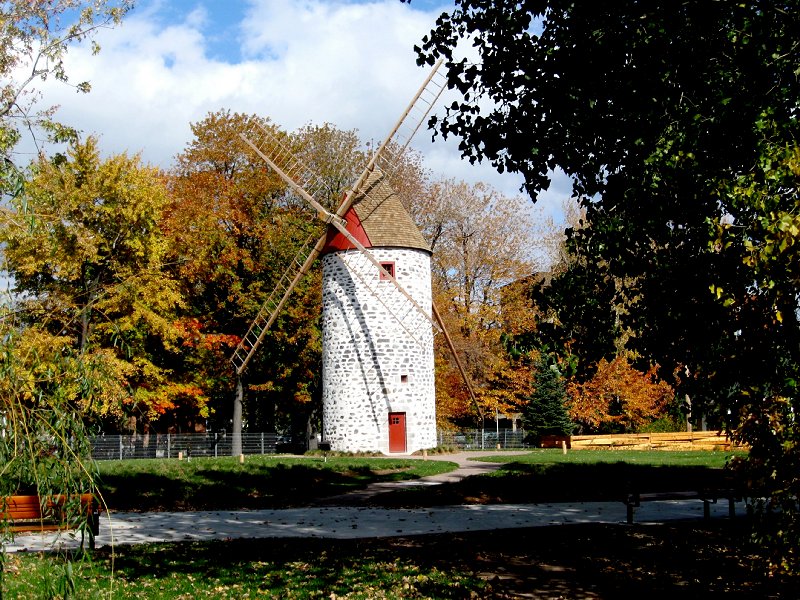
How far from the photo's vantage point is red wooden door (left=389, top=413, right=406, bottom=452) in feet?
110

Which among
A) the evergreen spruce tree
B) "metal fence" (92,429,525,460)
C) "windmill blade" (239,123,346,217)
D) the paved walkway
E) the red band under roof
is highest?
"windmill blade" (239,123,346,217)

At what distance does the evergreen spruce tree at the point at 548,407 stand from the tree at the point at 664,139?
102 feet

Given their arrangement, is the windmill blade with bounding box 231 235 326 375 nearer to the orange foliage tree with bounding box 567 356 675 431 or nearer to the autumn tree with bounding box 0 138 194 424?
the autumn tree with bounding box 0 138 194 424

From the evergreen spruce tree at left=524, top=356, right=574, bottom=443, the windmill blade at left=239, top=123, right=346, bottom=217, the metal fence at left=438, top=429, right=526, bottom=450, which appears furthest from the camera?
the metal fence at left=438, top=429, right=526, bottom=450

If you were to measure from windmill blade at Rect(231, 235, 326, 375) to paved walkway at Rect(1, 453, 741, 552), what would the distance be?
17.3 meters

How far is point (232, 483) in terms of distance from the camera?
72.1ft

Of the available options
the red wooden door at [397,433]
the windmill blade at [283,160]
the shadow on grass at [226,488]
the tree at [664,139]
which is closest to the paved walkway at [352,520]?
the shadow on grass at [226,488]

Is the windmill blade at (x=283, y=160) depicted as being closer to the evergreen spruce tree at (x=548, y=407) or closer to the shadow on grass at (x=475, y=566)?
the evergreen spruce tree at (x=548, y=407)

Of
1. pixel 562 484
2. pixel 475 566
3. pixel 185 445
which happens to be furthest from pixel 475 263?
pixel 475 566

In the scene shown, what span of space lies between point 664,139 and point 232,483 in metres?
16.0

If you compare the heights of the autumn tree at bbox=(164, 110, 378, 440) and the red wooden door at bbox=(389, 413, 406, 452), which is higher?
the autumn tree at bbox=(164, 110, 378, 440)

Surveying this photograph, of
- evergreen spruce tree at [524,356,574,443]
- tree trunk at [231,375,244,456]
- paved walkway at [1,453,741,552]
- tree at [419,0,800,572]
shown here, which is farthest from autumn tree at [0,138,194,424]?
tree at [419,0,800,572]

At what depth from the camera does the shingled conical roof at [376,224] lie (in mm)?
34156

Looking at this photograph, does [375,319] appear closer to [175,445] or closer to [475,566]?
[175,445]
